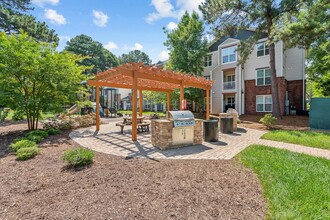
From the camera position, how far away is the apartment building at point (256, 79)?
58.3 ft

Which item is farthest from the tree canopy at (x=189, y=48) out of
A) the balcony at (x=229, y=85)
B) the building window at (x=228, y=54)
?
the balcony at (x=229, y=85)

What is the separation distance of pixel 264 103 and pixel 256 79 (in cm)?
267

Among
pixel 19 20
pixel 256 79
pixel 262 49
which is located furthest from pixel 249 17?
pixel 19 20

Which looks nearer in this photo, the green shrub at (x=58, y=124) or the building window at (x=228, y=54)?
the green shrub at (x=58, y=124)

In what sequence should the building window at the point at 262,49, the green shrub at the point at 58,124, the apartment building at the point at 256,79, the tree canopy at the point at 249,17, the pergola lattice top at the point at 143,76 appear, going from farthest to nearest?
1. the building window at the point at 262,49
2. the apartment building at the point at 256,79
3. the tree canopy at the point at 249,17
4. the green shrub at the point at 58,124
5. the pergola lattice top at the point at 143,76

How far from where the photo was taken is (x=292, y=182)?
3752mm

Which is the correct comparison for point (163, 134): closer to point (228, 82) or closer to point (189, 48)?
point (189, 48)

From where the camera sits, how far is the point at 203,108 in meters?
21.4

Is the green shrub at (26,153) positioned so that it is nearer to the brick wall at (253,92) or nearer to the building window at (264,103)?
the brick wall at (253,92)

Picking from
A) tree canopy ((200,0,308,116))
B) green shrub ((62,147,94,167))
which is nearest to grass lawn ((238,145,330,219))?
green shrub ((62,147,94,167))

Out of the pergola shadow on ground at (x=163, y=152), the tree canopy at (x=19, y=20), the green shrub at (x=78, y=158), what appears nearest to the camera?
the green shrub at (x=78, y=158)

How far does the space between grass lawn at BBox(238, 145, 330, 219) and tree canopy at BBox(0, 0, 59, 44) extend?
998 inches

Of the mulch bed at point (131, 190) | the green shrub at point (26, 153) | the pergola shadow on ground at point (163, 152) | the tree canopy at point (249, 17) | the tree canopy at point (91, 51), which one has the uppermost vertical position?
the tree canopy at point (91, 51)

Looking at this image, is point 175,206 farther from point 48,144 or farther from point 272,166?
point 48,144
